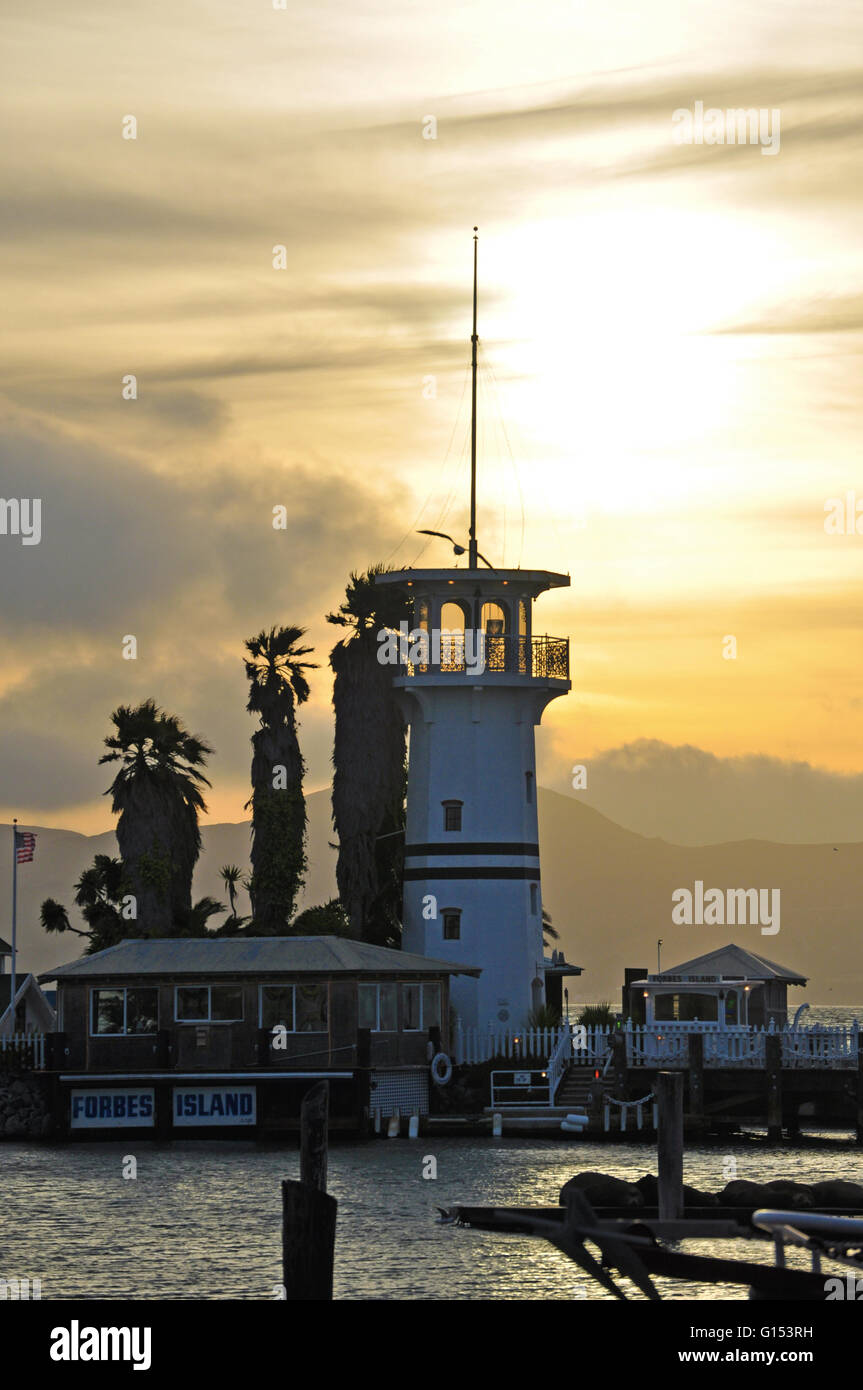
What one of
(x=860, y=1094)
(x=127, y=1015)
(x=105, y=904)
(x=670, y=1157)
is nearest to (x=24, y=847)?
(x=105, y=904)

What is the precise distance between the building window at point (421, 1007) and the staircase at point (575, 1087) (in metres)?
3.97

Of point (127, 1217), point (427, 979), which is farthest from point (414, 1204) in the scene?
point (427, 979)

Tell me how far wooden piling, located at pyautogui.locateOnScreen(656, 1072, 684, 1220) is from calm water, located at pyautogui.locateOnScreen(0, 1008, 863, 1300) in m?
1.46

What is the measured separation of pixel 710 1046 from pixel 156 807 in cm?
2069

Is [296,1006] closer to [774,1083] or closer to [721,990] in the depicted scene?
[774,1083]

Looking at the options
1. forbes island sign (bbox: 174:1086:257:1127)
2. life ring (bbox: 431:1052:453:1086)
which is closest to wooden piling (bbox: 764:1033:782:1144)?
life ring (bbox: 431:1052:453:1086)

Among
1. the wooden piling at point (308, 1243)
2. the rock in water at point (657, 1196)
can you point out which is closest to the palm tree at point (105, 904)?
the rock in water at point (657, 1196)

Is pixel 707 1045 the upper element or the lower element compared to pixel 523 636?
lower

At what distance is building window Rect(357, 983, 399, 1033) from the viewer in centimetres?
5544

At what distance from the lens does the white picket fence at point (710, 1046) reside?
182ft

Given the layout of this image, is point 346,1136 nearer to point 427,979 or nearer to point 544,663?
point 427,979

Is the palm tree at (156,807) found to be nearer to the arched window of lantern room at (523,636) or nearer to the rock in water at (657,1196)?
the arched window of lantern room at (523,636)

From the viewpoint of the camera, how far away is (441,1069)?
57562 millimetres
